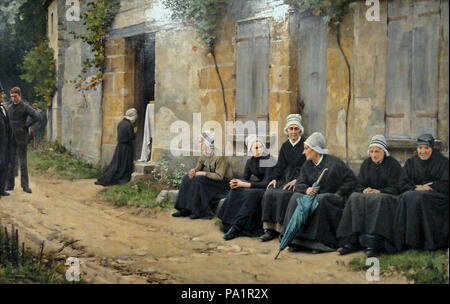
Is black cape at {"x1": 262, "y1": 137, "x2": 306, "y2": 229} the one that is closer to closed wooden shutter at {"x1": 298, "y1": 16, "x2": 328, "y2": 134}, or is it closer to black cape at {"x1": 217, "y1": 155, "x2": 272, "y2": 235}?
black cape at {"x1": 217, "y1": 155, "x2": 272, "y2": 235}

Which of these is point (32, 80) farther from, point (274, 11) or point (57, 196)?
point (274, 11)

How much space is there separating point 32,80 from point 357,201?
403cm

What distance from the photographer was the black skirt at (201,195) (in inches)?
302

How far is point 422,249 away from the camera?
17.4 ft

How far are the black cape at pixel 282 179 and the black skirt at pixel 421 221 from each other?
142cm

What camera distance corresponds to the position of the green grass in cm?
815

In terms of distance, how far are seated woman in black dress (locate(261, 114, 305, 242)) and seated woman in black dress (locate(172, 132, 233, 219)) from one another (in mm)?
1114

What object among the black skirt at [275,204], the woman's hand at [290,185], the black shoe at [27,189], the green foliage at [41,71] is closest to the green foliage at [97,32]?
the green foliage at [41,71]

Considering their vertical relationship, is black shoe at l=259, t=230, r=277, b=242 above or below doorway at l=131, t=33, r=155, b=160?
below

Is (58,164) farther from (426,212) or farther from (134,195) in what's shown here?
(426,212)

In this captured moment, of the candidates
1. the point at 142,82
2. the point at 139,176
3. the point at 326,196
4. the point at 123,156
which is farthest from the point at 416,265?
the point at 142,82

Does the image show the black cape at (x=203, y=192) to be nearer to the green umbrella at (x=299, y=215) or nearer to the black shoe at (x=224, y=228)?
the black shoe at (x=224, y=228)

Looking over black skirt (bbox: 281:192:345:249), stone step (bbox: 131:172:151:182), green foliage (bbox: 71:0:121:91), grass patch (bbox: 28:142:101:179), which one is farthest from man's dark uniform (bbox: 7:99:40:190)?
green foliage (bbox: 71:0:121:91)
